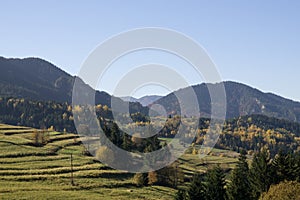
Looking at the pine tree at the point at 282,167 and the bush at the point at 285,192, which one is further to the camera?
the pine tree at the point at 282,167

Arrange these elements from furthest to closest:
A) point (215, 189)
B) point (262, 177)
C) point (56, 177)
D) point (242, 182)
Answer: point (56, 177) < point (262, 177) < point (215, 189) < point (242, 182)

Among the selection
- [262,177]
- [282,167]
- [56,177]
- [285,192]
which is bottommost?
[56,177]

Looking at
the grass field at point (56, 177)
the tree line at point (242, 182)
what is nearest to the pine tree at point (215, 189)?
the tree line at point (242, 182)

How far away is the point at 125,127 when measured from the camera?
6678 inches

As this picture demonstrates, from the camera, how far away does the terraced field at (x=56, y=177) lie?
7389 cm

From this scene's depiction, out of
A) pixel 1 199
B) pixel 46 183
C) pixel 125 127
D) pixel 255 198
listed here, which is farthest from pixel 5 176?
pixel 125 127

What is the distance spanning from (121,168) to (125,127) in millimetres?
59189

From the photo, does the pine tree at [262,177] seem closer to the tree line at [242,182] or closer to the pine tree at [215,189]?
the tree line at [242,182]

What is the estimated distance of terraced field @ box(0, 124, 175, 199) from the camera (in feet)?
242

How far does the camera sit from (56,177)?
3484 inches

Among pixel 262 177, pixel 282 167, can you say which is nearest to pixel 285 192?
pixel 282 167

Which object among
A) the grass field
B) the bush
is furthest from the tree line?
the grass field

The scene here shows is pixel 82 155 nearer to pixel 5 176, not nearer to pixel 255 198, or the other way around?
pixel 5 176

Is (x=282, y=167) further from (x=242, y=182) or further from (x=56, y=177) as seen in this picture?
(x=56, y=177)
